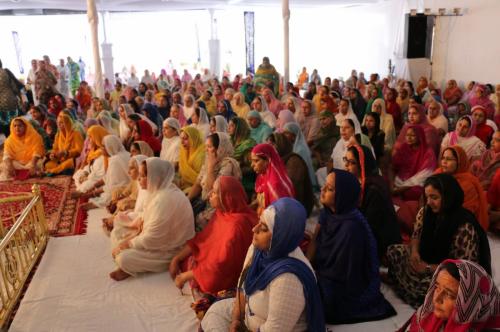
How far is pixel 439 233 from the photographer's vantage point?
7.17 ft

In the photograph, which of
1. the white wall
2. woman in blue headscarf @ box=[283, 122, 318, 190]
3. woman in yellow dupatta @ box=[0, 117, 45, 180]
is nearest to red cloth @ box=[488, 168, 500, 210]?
woman in blue headscarf @ box=[283, 122, 318, 190]

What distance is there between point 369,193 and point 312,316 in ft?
3.90

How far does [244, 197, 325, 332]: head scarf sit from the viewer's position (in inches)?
62.2

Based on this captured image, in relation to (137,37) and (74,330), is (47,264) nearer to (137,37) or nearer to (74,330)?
(74,330)

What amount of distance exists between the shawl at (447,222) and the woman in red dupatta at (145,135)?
121 inches

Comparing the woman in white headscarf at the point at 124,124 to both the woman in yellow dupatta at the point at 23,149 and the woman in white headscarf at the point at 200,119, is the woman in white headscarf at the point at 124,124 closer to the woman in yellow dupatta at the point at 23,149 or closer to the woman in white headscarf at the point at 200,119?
the woman in white headscarf at the point at 200,119

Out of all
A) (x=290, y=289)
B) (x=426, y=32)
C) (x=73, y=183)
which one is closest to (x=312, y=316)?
(x=290, y=289)

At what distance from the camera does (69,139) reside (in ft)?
16.9

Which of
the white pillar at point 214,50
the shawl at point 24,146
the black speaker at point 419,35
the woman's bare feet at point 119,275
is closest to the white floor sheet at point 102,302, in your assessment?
the woman's bare feet at point 119,275

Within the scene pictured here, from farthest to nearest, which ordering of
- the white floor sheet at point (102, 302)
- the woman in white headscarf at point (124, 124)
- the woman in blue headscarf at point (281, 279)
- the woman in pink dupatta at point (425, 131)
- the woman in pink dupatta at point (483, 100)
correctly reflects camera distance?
the woman in pink dupatta at point (483, 100) → the woman in white headscarf at point (124, 124) → the woman in pink dupatta at point (425, 131) → the white floor sheet at point (102, 302) → the woman in blue headscarf at point (281, 279)

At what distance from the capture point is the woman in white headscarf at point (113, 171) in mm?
3840

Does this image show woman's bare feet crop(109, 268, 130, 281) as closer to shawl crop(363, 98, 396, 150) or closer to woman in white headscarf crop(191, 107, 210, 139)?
woman in white headscarf crop(191, 107, 210, 139)

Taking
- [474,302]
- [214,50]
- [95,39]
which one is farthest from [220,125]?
[214,50]

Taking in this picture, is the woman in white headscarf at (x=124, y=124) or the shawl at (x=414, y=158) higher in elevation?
the woman in white headscarf at (x=124, y=124)
